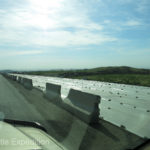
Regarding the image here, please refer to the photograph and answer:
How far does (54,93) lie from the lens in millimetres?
16578

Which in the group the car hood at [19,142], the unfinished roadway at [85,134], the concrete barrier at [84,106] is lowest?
the unfinished roadway at [85,134]

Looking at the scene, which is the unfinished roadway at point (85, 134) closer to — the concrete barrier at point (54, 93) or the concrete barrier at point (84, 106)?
the concrete barrier at point (84, 106)

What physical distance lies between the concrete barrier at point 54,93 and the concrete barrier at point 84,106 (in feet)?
6.62

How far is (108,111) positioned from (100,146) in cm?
592

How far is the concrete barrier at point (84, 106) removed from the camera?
32.2 ft

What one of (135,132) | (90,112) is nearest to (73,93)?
(90,112)

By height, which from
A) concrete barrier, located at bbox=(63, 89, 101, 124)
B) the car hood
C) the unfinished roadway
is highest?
the car hood

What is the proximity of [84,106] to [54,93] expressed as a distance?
606 centimetres

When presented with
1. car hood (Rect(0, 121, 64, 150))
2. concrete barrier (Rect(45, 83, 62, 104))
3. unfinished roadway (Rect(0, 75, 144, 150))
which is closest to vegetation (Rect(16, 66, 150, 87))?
concrete barrier (Rect(45, 83, 62, 104))

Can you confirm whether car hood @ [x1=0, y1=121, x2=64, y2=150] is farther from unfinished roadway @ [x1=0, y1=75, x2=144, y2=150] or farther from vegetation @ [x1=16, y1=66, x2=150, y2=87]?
Result: vegetation @ [x1=16, y1=66, x2=150, y2=87]

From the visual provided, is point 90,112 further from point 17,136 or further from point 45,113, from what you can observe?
point 17,136

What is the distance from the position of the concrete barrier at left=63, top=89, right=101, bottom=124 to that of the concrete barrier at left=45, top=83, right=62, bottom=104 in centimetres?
202

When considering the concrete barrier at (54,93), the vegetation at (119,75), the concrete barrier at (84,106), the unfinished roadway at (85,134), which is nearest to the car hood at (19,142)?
the unfinished roadway at (85,134)

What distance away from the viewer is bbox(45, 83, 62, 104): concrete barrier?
50.3ft
